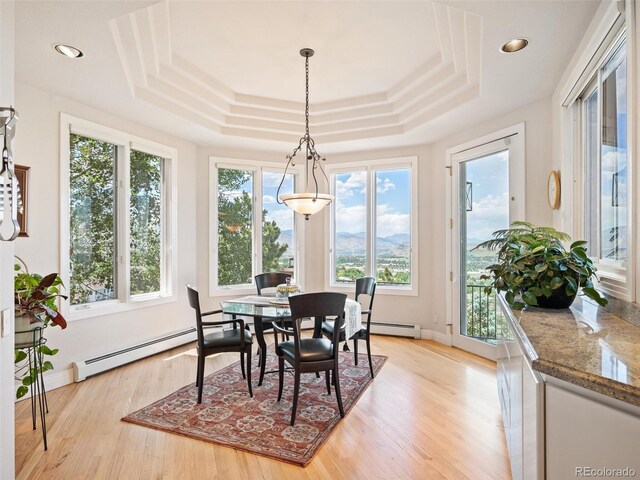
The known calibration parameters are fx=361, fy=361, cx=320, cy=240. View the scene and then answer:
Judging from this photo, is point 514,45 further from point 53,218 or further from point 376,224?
point 53,218

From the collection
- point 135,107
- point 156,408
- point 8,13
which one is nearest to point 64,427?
point 156,408

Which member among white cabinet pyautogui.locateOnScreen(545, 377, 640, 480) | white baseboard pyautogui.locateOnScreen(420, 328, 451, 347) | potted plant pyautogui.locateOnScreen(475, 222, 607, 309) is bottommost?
white baseboard pyautogui.locateOnScreen(420, 328, 451, 347)

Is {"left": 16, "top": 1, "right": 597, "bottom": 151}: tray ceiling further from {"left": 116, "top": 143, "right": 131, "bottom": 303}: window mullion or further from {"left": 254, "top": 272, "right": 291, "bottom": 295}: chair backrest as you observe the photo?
{"left": 254, "top": 272, "right": 291, "bottom": 295}: chair backrest

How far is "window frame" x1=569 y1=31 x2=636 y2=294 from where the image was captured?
1.69 m

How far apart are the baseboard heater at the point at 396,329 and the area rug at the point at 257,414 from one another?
4.89 ft

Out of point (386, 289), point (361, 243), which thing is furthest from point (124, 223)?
point (386, 289)

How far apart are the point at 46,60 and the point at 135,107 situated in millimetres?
945

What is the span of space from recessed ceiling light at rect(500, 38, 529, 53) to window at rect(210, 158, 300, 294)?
3410 millimetres

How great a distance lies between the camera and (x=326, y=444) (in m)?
2.36

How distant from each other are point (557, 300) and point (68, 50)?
11.5 feet

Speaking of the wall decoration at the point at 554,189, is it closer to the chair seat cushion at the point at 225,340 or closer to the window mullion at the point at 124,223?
the chair seat cushion at the point at 225,340

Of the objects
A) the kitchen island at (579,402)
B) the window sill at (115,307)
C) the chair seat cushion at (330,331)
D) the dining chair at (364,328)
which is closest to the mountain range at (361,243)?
the dining chair at (364,328)

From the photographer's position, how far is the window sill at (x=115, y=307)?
344 centimetres

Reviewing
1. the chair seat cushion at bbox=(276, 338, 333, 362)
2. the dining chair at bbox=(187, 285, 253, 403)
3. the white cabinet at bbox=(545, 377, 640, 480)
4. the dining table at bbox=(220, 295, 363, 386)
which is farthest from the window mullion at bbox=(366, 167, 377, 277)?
the white cabinet at bbox=(545, 377, 640, 480)
